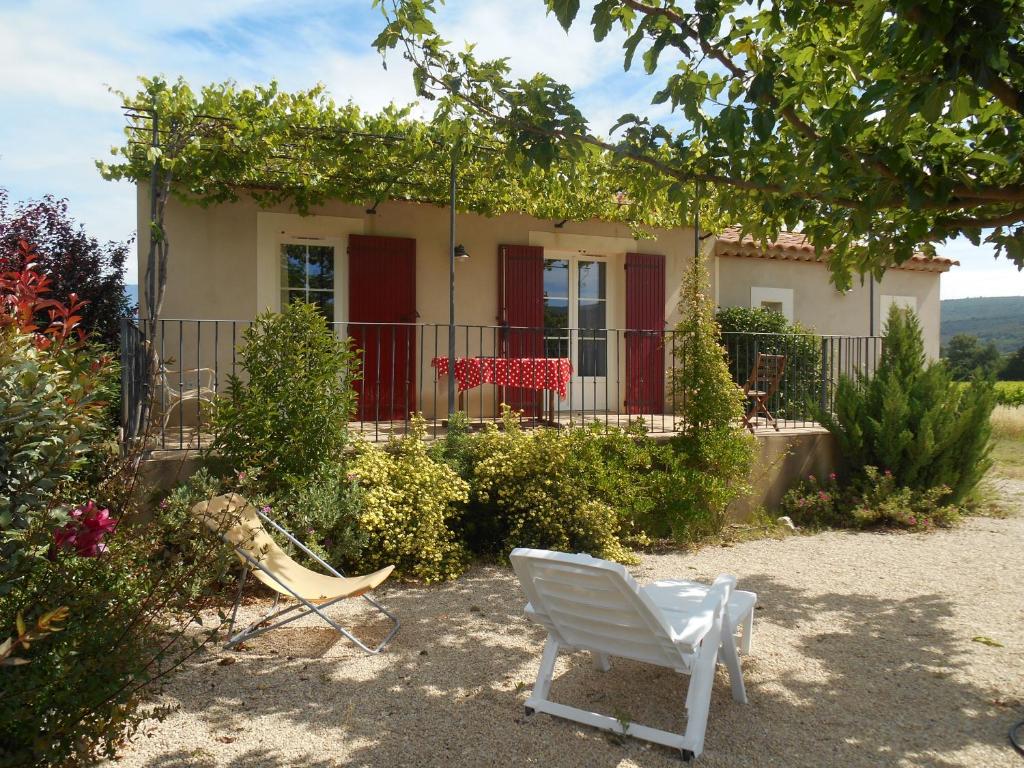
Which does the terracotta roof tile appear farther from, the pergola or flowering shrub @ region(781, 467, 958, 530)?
flowering shrub @ region(781, 467, 958, 530)

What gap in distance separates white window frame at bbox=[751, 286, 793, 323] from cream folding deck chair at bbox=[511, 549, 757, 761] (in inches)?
295

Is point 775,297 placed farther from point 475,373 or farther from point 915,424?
point 475,373

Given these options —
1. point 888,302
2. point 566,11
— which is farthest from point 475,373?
point 888,302

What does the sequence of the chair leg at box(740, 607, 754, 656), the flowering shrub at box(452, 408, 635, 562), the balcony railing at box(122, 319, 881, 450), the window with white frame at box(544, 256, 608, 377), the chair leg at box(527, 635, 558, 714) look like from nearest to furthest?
the chair leg at box(527, 635, 558, 714) → the chair leg at box(740, 607, 754, 656) → the flowering shrub at box(452, 408, 635, 562) → the balcony railing at box(122, 319, 881, 450) → the window with white frame at box(544, 256, 608, 377)

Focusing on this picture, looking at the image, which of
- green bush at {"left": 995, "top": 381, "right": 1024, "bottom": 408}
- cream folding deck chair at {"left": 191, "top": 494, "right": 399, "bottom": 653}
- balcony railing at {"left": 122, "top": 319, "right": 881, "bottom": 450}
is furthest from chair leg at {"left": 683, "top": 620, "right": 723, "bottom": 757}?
green bush at {"left": 995, "top": 381, "right": 1024, "bottom": 408}

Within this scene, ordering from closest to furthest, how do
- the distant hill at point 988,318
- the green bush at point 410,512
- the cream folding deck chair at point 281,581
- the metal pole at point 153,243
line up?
the cream folding deck chair at point 281,581
the green bush at point 410,512
the metal pole at point 153,243
the distant hill at point 988,318

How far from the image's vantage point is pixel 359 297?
26.0ft

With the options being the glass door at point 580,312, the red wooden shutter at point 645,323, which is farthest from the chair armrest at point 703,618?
the red wooden shutter at point 645,323

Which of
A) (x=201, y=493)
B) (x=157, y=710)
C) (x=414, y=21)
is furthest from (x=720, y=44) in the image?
(x=201, y=493)

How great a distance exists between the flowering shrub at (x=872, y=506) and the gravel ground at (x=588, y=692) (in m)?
1.87

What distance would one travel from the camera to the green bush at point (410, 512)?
5023mm

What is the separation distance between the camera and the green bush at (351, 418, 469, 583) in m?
5.02

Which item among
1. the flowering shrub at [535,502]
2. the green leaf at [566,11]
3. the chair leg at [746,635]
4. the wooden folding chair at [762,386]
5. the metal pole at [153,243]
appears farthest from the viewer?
the wooden folding chair at [762,386]

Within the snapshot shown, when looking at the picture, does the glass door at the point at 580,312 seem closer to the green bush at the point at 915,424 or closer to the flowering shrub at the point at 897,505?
the green bush at the point at 915,424
